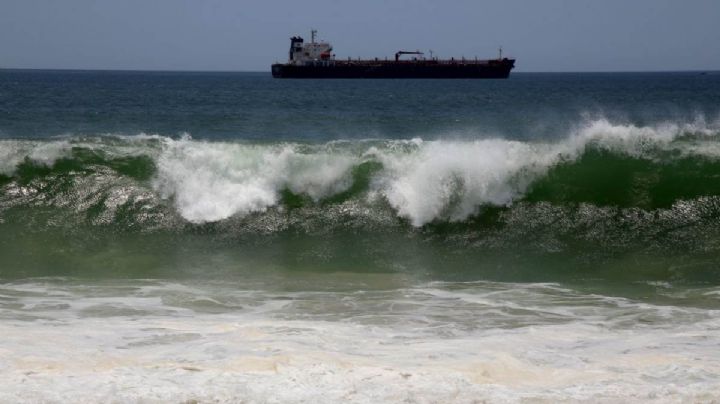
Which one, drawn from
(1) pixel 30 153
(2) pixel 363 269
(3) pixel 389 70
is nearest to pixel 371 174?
(2) pixel 363 269

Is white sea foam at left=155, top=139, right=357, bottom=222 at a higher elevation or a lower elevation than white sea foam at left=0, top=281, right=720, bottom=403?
higher

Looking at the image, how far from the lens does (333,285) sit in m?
8.92

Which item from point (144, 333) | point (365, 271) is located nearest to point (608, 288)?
point (365, 271)

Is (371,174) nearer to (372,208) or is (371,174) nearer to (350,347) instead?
(372,208)

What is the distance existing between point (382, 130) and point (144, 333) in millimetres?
22230

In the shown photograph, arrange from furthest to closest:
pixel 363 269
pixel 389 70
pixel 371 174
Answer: pixel 389 70 < pixel 371 174 < pixel 363 269

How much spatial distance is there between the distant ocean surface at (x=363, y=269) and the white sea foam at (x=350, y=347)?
3 cm

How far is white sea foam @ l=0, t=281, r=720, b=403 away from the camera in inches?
197

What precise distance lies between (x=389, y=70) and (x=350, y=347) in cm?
9447

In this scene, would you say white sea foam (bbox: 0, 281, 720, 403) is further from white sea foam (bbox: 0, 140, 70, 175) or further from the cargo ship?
the cargo ship

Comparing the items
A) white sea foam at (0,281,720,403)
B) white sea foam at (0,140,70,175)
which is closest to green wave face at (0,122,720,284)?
white sea foam at (0,140,70,175)

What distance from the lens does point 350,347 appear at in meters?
6.00

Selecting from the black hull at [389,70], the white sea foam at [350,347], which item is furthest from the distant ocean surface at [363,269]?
the black hull at [389,70]

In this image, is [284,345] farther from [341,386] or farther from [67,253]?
[67,253]
